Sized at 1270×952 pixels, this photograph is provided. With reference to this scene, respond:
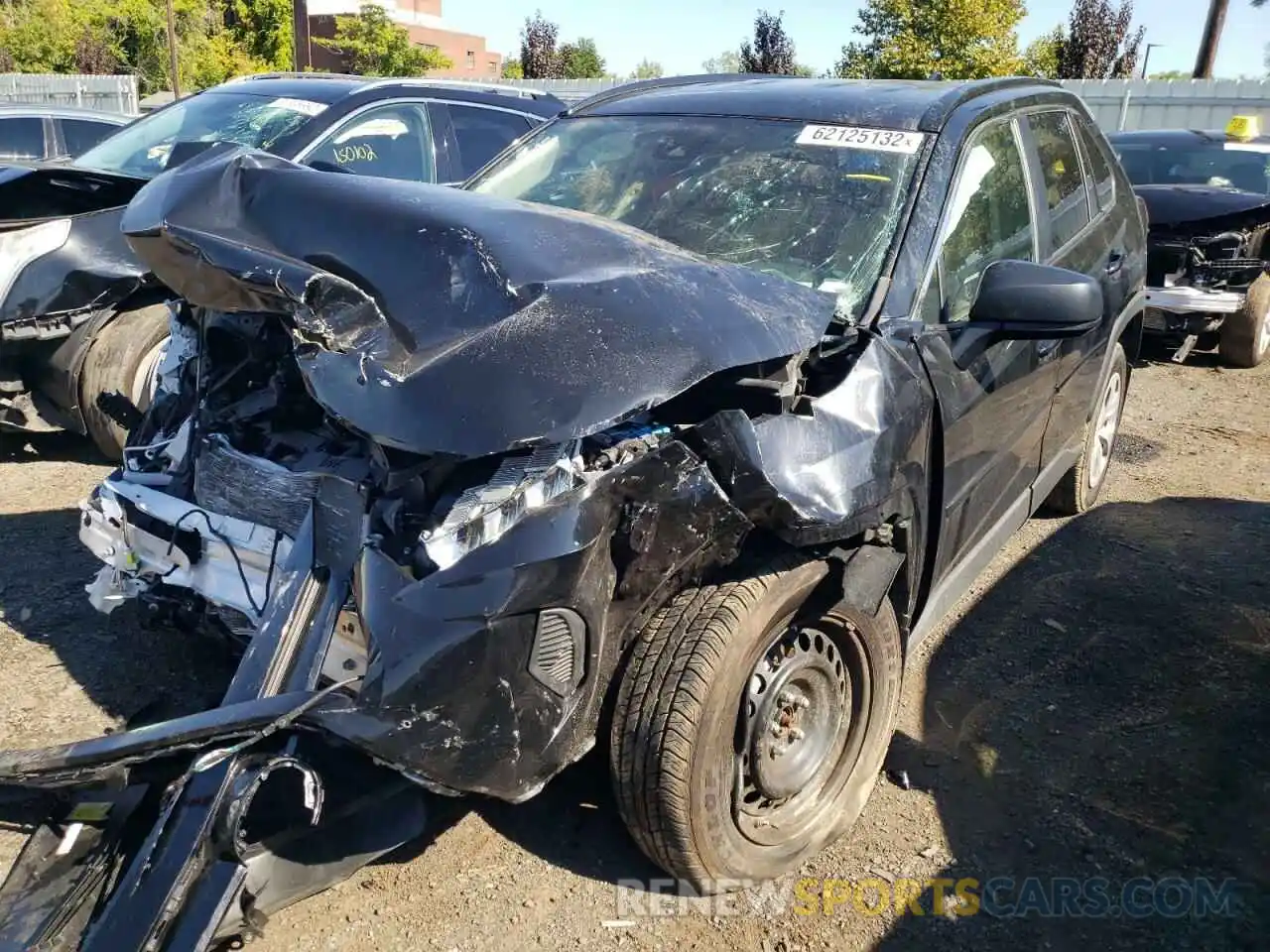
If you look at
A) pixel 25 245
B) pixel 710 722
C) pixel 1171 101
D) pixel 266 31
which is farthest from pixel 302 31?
pixel 710 722

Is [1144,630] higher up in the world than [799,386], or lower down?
lower down

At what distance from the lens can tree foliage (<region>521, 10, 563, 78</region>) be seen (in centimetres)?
3672

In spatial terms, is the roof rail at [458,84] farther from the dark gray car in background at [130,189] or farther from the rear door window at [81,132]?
the rear door window at [81,132]

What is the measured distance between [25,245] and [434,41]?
44.6m

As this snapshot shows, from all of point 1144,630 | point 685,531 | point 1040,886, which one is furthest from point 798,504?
point 1144,630

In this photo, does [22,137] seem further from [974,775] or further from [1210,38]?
[1210,38]

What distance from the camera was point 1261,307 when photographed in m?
8.20

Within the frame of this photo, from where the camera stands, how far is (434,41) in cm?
4534

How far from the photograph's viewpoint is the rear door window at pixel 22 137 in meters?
9.82

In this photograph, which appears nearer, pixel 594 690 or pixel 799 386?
pixel 594 690

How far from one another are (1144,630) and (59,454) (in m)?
5.38

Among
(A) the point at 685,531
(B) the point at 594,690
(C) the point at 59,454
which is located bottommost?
(C) the point at 59,454

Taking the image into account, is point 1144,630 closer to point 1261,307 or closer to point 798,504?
point 798,504

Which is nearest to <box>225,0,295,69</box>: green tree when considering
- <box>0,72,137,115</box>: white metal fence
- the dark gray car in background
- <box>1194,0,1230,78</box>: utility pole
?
<box>0,72,137,115</box>: white metal fence
